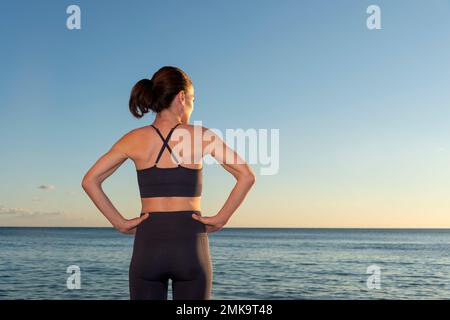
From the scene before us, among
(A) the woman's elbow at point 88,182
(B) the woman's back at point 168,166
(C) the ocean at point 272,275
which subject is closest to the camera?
(B) the woman's back at point 168,166

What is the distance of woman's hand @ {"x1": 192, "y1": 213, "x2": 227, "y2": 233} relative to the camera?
2.94 meters

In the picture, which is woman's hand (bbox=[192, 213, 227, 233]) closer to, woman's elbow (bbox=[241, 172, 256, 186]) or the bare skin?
the bare skin

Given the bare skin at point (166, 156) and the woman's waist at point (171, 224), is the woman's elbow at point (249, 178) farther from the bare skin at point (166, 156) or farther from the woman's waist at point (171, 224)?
the woman's waist at point (171, 224)

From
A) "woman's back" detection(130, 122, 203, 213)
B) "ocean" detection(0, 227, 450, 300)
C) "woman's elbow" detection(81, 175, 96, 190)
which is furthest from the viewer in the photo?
"ocean" detection(0, 227, 450, 300)

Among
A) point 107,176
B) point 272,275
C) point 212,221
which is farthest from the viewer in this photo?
point 272,275

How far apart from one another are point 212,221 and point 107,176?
0.66 metres

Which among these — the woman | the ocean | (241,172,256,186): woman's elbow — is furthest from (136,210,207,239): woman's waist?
the ocean

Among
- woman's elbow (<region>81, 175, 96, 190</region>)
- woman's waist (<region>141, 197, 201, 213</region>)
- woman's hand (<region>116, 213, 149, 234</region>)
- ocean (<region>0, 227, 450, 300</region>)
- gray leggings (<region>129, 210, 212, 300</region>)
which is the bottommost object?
ocean (<region>0, 227, 450, 300</region>)

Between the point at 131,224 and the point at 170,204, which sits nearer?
the point at 170,204

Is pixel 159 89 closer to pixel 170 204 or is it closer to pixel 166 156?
pixel 166 156

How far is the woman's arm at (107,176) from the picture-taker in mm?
2990

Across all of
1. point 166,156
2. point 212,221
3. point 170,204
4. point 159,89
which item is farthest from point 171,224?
point 159,89

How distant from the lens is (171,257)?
2.92m

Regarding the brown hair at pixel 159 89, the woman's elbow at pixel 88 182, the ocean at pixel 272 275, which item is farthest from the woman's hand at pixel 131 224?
the ocean at pixel 272 275
